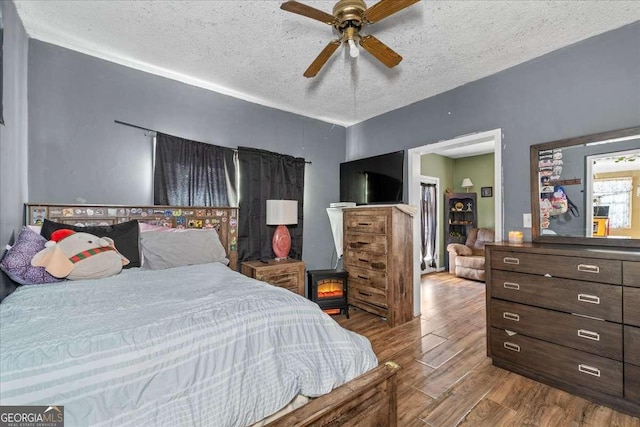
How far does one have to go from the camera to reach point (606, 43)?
6.92ft

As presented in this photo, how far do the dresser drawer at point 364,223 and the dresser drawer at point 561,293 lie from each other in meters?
1.18

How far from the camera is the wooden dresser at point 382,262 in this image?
306 cm

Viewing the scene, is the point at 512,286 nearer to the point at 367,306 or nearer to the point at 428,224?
the point at 367,306

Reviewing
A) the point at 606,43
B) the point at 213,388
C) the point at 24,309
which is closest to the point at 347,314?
the point at 213,388

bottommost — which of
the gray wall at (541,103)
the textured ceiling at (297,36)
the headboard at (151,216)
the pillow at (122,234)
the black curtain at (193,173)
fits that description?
the pillow at (122,234)

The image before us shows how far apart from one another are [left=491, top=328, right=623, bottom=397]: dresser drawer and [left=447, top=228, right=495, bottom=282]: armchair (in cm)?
299

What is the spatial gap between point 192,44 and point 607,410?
158 inches

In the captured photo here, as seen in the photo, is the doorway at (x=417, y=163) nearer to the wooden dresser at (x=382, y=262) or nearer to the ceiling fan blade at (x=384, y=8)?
the wooden dresser at (x=382, y=262)

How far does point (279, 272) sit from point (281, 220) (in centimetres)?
60

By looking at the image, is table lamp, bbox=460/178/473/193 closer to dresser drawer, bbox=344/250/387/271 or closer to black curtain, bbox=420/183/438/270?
black curtain, bbox=420/183/438/270

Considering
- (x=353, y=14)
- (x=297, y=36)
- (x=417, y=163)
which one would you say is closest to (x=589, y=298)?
(x=417, y=163)

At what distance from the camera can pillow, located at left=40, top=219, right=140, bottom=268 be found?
6.96 ft

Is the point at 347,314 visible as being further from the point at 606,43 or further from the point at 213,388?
the point at 606,43
